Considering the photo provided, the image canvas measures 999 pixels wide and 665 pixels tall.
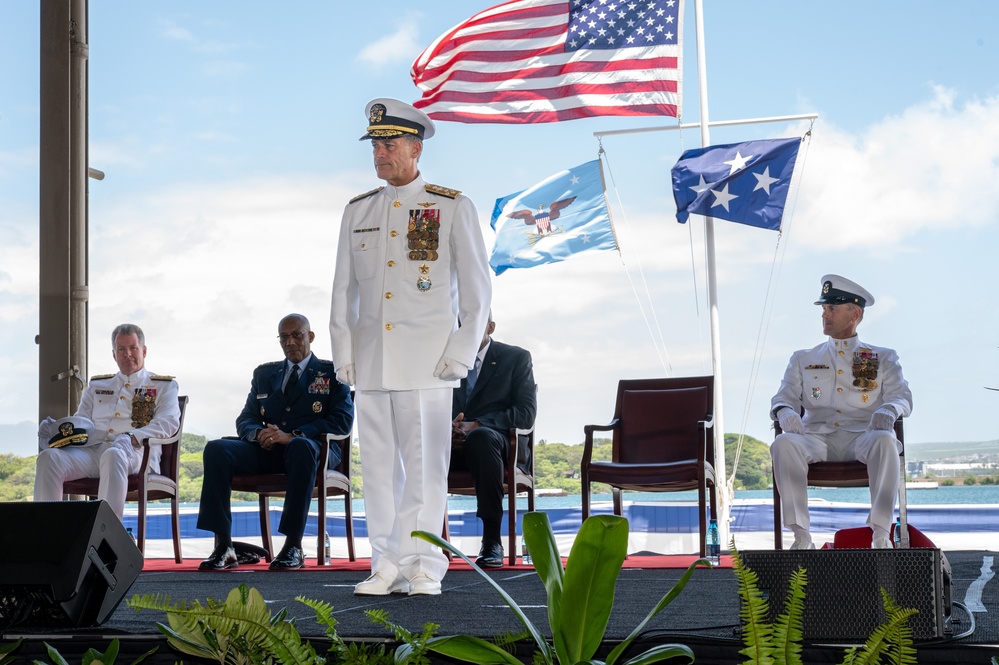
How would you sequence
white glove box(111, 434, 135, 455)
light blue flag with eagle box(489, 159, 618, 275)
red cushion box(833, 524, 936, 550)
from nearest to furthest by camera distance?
red cushion box(833, 524, 936, 550)
white glove box(111, 434, 135, 455)
light blue flag with eagle box(489, 159, 618, 275)

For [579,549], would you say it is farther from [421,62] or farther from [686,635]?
[421,62]

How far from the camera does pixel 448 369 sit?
335cm

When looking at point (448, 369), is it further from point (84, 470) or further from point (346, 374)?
point (84, 470)

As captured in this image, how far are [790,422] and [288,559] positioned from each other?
2.31 meters

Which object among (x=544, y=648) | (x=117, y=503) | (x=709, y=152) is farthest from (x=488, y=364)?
(x=544, y=648)

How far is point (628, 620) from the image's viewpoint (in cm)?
237

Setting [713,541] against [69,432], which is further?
[713,541]

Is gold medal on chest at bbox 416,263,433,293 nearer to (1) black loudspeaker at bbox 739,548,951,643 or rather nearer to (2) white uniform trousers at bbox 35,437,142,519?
(1) black loudspeaker at bbox 739,548,951,643

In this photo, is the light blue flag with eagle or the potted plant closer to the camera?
the potted plant

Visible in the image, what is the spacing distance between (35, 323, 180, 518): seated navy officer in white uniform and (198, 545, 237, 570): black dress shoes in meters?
0.59

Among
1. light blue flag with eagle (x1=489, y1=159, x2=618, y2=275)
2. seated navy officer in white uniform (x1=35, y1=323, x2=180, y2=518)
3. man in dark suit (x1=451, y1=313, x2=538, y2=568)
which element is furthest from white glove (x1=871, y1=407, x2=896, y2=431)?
light blue flag with eagle (x1=489, y1=159, x2=618, y2=275)

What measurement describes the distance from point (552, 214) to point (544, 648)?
23.5 feet

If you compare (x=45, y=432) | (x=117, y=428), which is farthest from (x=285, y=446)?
(x=45, y=432)

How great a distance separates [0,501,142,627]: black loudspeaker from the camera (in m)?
2.29
